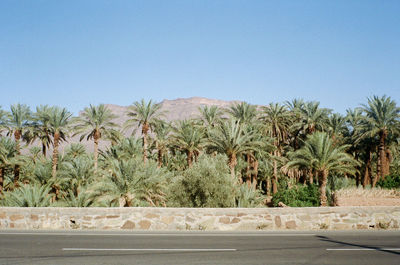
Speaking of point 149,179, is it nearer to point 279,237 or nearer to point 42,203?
point 42,203

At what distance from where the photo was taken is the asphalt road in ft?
24.9

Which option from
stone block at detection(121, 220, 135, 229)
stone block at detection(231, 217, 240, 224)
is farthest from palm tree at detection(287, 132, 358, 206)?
stone block at detection(121, 220, 135, 229)

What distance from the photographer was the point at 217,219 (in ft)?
42.3

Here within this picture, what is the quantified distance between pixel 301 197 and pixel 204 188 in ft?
42.5

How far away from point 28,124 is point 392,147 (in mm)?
44922


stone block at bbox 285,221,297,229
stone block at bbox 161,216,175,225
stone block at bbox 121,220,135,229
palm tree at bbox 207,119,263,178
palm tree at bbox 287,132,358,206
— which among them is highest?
palm tree at bbox 207,119,263,178

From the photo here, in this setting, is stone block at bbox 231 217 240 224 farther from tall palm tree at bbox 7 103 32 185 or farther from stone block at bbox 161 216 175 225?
tall palm tree at bbox 7 103 32 185

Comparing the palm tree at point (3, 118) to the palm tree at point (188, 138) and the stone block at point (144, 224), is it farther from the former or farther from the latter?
the stone block at point (144, 224)

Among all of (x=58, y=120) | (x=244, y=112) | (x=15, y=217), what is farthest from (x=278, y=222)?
(x=58, y=120)

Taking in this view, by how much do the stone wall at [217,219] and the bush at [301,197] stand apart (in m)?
18.5

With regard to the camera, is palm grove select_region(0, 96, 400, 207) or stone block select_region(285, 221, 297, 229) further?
palm grove select_region(0, 96, 400, 207)

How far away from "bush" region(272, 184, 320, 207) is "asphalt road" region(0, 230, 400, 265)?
64.1 feet

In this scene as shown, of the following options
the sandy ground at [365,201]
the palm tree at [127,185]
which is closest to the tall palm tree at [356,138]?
the sandy ground at [365,201]

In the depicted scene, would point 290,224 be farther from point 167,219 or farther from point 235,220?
point 167,219
